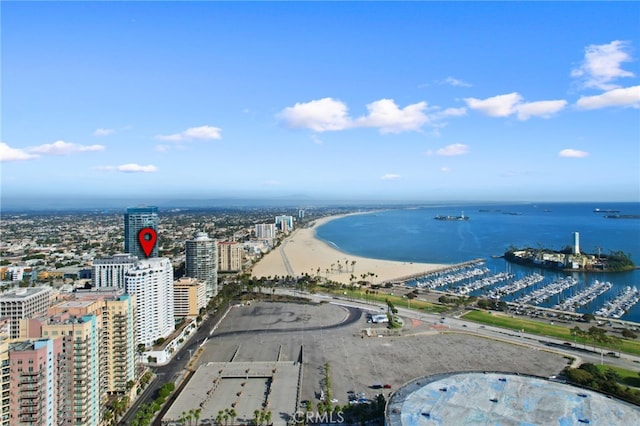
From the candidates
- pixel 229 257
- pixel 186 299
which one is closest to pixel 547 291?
pixel 186 299

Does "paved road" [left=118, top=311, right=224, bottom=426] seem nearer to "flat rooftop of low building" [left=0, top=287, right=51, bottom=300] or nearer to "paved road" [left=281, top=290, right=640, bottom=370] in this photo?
"flat rooftop of low building" [left=0, top=287, right=51, bottom=300]

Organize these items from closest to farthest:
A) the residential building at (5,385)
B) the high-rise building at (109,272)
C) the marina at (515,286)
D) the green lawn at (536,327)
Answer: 1. the residential building at (5,385)
2. the green lawn at (536,327)
3. the high-rise building at (109,272)
4. the marina at (515,286)

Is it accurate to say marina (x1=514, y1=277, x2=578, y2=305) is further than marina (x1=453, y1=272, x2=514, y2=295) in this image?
No

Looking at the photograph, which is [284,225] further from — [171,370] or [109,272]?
[171,370]

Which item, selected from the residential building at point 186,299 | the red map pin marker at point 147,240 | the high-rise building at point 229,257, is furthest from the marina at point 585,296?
the red map pin marker at point 147,240

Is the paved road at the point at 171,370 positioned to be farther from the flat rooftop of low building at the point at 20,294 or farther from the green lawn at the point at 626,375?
the green lawn at the point at 626,375

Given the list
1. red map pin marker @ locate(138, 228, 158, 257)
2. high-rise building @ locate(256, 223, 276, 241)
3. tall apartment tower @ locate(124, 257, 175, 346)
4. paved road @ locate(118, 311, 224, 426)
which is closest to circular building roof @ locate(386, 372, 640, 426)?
paved road @ locate(118, 311, 224, 426)

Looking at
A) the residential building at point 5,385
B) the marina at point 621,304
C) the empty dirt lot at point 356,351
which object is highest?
the residential building at point 5,385
